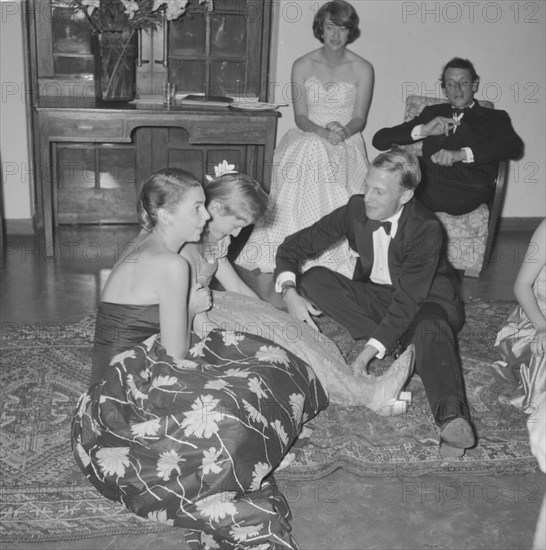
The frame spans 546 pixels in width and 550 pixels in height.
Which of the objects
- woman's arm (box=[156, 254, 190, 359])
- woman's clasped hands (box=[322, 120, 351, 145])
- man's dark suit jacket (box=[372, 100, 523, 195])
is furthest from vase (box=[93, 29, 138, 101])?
A: woman's arm (box=[156, 254, 190, 359])

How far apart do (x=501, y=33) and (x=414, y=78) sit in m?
0.64

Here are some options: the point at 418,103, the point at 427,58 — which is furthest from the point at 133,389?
the point at 427,58

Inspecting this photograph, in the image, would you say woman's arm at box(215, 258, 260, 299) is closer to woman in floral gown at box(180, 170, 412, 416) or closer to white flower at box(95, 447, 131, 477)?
woman in floral gown at box(180, 170, 412, 416)

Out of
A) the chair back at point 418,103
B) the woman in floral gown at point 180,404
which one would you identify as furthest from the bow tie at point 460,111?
the woman in floral gown at point 180,404

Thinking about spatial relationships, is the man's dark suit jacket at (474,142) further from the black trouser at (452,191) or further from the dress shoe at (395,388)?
the dress shoe at (395,388)

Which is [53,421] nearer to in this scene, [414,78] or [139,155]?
[139,155]

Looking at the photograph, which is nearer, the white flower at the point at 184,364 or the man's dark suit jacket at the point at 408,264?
the white flower at the point at 184,364

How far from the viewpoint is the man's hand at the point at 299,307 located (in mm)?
2996

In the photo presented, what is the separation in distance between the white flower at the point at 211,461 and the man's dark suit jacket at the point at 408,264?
89cm

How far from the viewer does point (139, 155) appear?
5.04m

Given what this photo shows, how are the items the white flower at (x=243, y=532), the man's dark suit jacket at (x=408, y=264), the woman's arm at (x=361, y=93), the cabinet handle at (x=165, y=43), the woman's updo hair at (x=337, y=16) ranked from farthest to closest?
the cabinet handle at (x=165, y=43) < the woman's arm at (x=361, y=93) < the woman's updo hair at (x=337, y=16) < the man's dark suit jacket at (x=408, y=264) < the white flower at (x=243, y=532)

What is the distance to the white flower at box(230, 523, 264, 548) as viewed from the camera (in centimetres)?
207

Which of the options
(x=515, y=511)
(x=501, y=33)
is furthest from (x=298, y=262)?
(x=501, y=33)

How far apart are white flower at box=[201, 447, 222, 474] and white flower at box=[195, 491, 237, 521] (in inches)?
2.6
